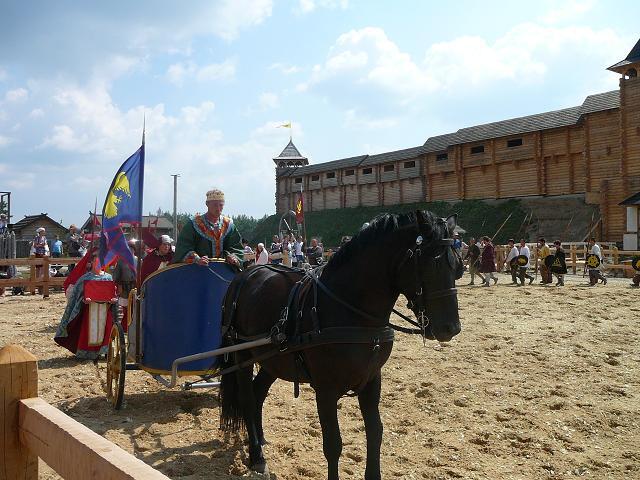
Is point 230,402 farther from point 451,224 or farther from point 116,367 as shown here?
point 451,224

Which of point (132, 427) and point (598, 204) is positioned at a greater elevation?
point (598, 204)

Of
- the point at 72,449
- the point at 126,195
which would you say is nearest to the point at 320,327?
the point at 72,449

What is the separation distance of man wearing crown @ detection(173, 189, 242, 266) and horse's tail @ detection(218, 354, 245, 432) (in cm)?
120

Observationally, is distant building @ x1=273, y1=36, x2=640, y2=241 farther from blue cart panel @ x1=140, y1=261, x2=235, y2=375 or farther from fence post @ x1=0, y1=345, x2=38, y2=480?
fence post @ x1=0, y1=345, x2=38, y2=480

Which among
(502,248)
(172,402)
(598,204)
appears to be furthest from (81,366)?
(598,204)

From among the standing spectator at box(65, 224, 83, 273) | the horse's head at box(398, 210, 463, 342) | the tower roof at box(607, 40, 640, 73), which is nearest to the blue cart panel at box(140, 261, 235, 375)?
the horse's head at box(398, 210, 463, 342)

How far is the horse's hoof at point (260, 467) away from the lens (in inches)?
186

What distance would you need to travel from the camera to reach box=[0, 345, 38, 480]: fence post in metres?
2.43

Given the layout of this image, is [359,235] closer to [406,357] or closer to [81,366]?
[406,357]

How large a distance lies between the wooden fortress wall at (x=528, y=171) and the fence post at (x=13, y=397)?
3497 cm

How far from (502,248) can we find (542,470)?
2517 centimetres

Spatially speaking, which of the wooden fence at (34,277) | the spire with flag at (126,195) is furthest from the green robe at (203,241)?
the wooden fence at (34,277)

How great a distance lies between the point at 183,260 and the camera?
612cm

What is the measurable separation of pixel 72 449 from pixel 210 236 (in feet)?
14.5
